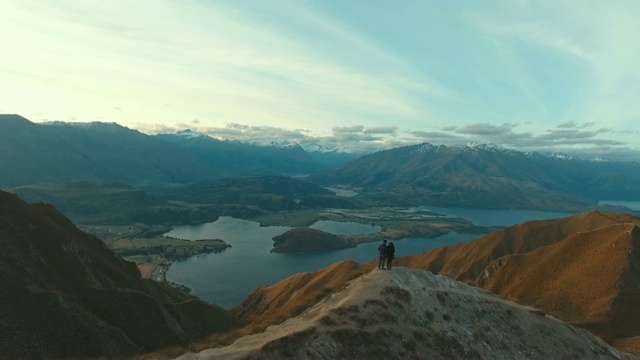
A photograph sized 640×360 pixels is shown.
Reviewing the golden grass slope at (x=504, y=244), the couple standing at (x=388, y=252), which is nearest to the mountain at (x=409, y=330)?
the couple standing at (x=388, y=252)

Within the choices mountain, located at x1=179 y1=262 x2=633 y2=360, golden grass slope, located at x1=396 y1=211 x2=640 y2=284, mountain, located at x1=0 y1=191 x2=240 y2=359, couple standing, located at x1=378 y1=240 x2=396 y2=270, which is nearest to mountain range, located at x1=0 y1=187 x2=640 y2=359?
mountain, located at x1=179 y1=262 x2=633 y2=360

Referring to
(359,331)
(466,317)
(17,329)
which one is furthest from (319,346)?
(17,329)

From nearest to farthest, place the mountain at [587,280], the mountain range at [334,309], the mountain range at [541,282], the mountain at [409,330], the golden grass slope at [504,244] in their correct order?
the mountain at [409,330]
the mountain range at [334,309]
the mountain range at [541,282]
the mountain at [587,280]
the golden grass slope at [504,244]

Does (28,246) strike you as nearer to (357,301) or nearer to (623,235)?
(357,301)

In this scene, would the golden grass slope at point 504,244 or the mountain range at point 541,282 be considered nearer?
the mountain range at point 541,282

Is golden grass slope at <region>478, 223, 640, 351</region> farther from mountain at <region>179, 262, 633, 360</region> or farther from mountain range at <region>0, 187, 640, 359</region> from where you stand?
mountain at <region>179, 262, 633, 360</region>

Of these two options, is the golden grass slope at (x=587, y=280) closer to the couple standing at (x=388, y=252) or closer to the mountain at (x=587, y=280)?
the mountain at (x=587, y=280)

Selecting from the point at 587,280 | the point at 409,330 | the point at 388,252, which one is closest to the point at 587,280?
the point at 587,280
